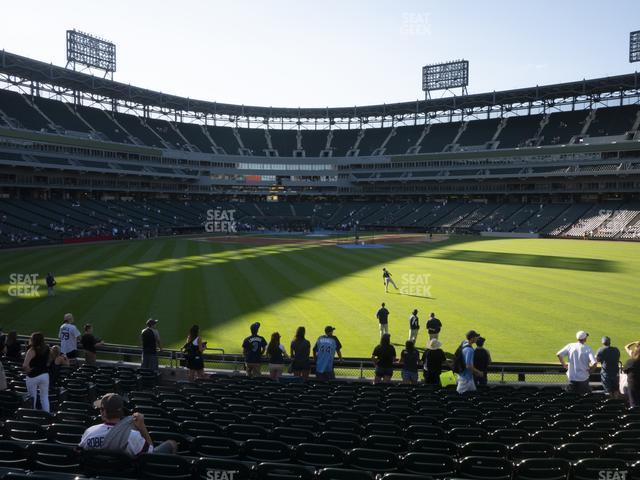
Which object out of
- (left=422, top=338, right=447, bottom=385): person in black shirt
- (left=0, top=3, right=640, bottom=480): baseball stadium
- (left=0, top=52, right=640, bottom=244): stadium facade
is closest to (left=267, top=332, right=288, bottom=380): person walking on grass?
(left=0, top=3, right=640, bottom=480): baseball stadium

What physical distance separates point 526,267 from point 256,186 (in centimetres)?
8130

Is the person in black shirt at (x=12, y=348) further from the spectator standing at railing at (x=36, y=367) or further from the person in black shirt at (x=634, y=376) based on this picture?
the person in black shirt at (x=634, y=376)

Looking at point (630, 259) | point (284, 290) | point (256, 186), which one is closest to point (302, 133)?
point (256, 186)

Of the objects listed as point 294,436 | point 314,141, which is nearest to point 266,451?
point 294,436

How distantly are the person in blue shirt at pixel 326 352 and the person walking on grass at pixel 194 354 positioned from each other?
3495 millimetres

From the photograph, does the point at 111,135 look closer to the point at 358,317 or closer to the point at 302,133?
the point at 302,133

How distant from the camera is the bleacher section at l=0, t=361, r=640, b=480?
18.5 ft

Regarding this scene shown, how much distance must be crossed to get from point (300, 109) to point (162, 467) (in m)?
119

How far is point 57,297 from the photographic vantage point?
1123 inches

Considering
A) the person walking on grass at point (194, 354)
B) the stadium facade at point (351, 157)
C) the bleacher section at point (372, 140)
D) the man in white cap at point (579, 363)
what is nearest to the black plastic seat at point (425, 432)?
the man in white cap at point (579, 363)

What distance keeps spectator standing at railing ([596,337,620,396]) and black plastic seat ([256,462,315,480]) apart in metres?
10.1

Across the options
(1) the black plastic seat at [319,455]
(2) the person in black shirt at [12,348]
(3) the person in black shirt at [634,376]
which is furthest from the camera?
(2) the person in black shirt at [12,348]

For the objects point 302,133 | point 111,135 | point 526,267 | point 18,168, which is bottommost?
point 526,267

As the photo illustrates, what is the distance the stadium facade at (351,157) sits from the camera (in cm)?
7931
